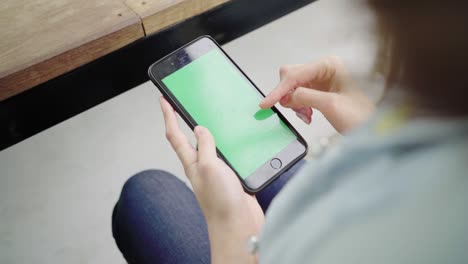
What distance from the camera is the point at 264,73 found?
4.08 feet

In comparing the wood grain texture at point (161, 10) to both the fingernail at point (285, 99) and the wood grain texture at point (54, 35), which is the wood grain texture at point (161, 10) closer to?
the wood grain texture at point (54, 35)

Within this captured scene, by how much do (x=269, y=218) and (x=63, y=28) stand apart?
0.34 metres

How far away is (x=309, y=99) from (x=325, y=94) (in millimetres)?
25

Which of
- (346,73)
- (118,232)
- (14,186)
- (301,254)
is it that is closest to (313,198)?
(301,254)

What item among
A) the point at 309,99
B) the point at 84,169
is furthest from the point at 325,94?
the point at 84,169

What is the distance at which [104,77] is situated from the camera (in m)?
0.57

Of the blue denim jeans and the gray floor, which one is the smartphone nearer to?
the blue denim jeans

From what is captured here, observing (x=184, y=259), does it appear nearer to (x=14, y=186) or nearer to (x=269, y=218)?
(x=269, y=218)

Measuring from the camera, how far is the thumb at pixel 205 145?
1.76ft

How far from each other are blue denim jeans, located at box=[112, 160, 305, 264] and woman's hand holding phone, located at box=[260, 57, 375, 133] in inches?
5.2

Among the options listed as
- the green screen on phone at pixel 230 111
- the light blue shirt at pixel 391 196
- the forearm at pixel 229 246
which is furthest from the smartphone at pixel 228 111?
the light blue shirt at pixel 391 196

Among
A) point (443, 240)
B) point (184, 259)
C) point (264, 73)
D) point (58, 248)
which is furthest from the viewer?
point (264, 73)

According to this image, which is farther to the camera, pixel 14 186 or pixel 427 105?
pixel 14 186

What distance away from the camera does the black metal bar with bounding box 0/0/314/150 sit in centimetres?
54
